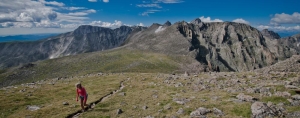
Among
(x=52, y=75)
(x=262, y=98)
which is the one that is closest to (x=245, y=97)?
(x=262, y=98)

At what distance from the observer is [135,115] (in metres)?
26.2

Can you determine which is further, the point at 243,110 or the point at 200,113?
the point at 200,113

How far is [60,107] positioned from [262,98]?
97.3ft

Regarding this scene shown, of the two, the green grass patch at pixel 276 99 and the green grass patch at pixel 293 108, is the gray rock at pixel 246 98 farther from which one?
the green grass patch at pixel 293 108

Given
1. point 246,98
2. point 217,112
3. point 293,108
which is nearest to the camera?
point 293,108

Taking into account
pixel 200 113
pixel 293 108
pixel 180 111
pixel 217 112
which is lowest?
pixel 180 111

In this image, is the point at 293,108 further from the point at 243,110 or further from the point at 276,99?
the point at 243,110

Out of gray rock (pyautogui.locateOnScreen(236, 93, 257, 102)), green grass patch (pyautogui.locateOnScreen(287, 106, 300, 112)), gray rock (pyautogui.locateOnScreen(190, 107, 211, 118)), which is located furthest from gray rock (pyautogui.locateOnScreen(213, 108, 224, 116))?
green grass patch (pyautogui.locateOnScreen(287, 106, 300, 112))

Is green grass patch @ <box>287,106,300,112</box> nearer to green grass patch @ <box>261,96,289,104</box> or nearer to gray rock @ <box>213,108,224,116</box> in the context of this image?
green grass patch @ <box>261,96,289,104</box>

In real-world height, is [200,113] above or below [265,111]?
below

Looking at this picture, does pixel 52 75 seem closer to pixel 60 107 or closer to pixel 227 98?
pixel 60 107

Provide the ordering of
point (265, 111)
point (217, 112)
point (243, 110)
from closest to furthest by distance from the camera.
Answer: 1. point (265, 111)
2. point (243, 110)
3. point (217, 112)

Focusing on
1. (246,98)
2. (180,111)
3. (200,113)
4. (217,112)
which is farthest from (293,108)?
(180,111)

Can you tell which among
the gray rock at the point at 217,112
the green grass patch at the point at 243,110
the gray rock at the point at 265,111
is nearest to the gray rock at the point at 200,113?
the gray rock at the point at 217,112
